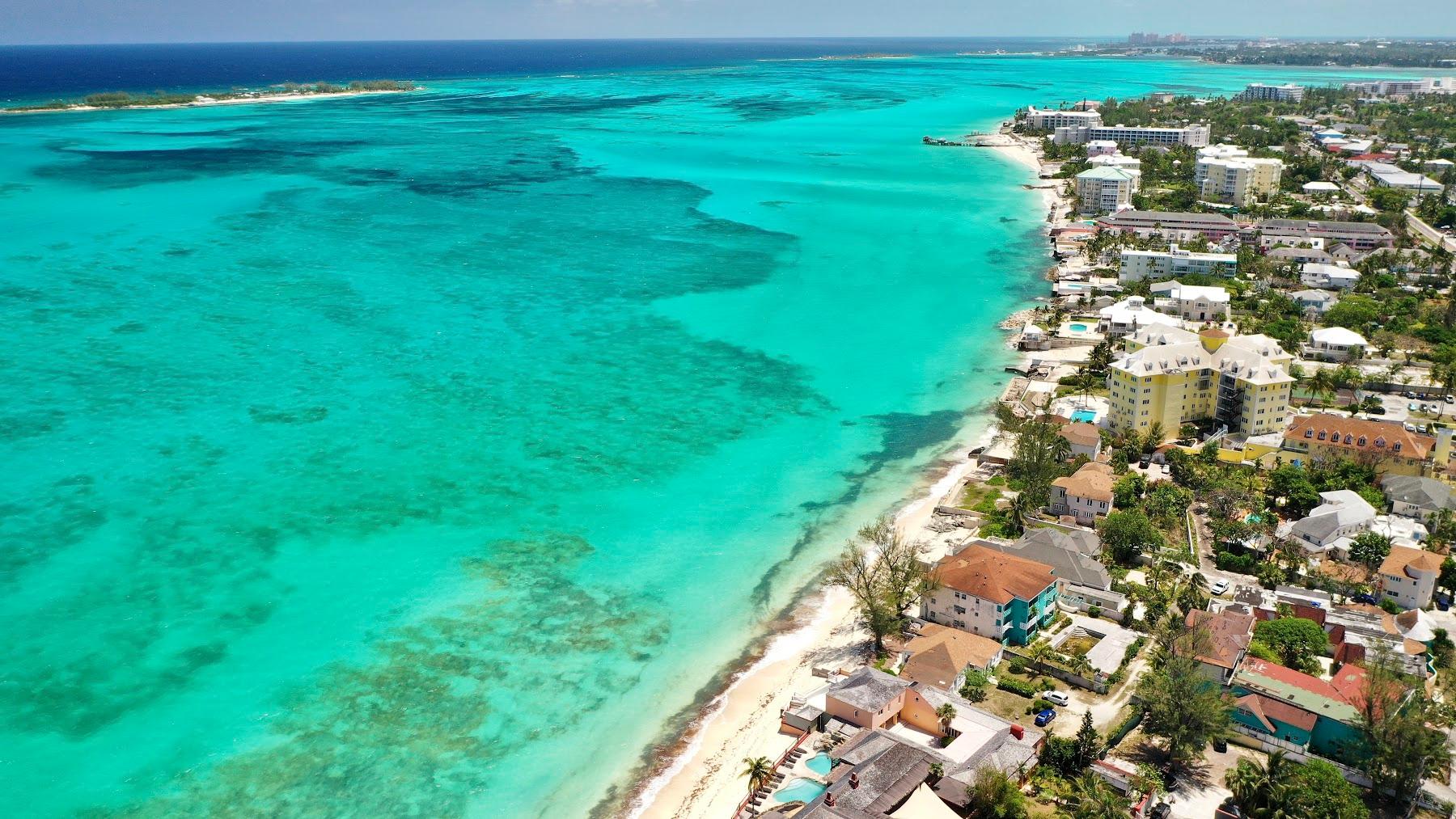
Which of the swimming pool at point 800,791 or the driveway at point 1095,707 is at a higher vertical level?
the swimming pool at point 800,791

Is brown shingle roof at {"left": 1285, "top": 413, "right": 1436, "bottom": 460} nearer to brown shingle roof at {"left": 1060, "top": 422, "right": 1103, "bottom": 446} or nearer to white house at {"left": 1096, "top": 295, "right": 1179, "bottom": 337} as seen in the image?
brown shingle roof at {"left": 1060, "top": 422, "right": 1103, "bottom": 446}

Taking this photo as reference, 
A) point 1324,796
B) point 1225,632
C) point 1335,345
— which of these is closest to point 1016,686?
point 1225,632

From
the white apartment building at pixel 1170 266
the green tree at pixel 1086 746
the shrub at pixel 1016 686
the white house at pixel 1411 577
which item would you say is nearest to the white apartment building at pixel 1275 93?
the white apartment building at pixel 1170 266

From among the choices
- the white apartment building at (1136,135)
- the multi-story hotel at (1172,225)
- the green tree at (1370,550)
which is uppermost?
the white apartment building at (1136,135)

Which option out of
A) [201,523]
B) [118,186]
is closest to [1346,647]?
[201,523]

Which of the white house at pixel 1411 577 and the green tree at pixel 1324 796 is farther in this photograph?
the white house at pixel 1411 577

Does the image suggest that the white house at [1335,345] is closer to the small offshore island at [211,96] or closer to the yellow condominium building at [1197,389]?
the yellow condominium building at [1197,389]
